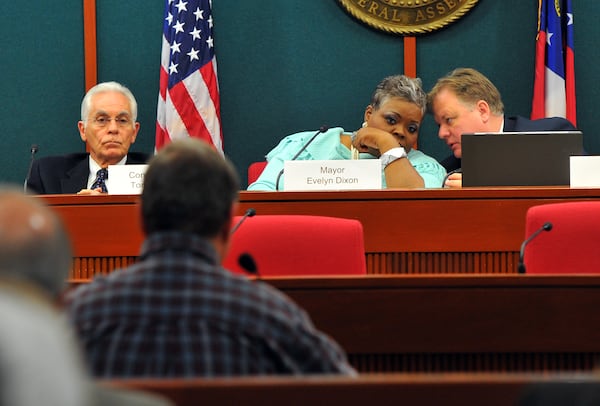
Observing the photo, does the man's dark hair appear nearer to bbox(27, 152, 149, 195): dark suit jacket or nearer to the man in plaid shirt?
the man in plaid shirt

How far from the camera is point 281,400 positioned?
1277mm

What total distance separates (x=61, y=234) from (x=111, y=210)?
122 inches

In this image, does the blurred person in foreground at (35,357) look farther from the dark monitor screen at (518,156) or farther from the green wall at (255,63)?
the green wall at (255,63)

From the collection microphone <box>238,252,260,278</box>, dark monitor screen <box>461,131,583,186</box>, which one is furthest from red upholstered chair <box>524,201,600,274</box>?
microphone <box>238,252,260,278</box>

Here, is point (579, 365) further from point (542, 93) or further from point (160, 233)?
point (542, 93)

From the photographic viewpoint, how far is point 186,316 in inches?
64.3

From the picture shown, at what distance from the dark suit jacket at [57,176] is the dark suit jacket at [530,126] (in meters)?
1.74

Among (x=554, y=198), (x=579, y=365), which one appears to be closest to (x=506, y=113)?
(x=554, y=198)

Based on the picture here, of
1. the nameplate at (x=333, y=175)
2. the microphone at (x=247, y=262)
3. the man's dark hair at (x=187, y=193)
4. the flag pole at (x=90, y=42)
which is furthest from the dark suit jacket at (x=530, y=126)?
the man's dark hair at (x=187, y=193)

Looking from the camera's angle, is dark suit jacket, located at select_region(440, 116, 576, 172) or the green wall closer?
dark suit jacket, located at select_region(440, 116, 576, 172)

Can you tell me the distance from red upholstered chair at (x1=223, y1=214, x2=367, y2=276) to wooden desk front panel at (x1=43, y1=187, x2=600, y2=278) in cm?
78

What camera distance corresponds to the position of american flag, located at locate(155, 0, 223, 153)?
6293 mm

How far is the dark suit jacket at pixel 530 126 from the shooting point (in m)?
5.41

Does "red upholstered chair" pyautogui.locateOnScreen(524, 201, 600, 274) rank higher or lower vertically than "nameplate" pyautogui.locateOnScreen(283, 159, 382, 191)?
lower
